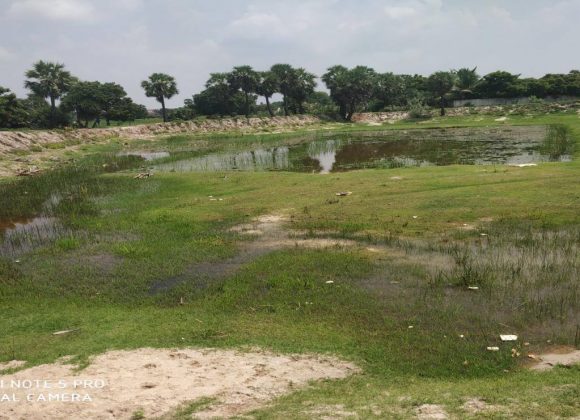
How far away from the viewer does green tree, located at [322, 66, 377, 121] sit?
9969 cm

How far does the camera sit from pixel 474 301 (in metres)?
10.8

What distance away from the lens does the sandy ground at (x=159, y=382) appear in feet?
23.6

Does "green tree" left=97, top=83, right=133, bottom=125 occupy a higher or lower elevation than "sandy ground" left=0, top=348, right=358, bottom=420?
higher

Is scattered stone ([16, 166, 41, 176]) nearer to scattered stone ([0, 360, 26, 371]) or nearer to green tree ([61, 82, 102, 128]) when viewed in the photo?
scattered stone ([0, 360, 26, 371])

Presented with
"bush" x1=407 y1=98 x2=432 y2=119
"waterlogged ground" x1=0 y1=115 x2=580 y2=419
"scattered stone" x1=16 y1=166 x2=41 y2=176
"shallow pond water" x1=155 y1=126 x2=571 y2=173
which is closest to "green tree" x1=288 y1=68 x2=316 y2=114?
"bush" x1=407 y1=98 x2=432 y2=119

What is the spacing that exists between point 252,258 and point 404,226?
5687 mm

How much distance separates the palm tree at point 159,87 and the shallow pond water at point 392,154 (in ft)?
144

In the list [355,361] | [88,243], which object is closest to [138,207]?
[88,243]

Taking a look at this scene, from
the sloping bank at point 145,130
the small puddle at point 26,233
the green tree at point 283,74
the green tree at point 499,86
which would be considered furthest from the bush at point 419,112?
the small puddle at point 26,233

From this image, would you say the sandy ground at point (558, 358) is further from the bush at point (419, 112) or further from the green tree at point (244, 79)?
the green tree at point (244, 79)

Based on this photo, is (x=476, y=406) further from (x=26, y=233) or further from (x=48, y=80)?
(x=48, y=80)

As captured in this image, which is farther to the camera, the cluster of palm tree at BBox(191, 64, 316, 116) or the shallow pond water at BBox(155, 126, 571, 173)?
the cluster of palm tree at BBox(191, 64, 316, 116)

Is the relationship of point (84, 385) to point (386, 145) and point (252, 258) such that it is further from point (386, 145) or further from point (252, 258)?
→ point (386, 145)

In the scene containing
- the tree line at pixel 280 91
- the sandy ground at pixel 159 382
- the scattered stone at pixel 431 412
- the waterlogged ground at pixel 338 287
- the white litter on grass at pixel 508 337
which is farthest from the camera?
the tree line at pixel 280 91
